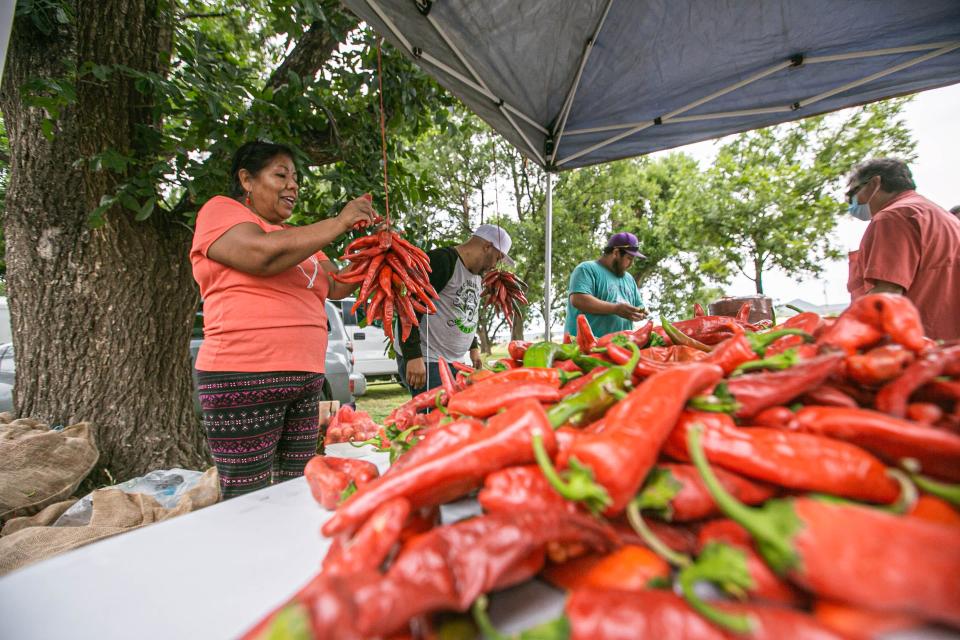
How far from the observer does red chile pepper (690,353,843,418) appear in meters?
1.02

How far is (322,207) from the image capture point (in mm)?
4414

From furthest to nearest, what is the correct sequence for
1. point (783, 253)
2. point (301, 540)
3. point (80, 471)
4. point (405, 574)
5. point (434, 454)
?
point (783, 253) < point (80, 471) < point (301, 540) < point (434, 454) < point (405, 574)

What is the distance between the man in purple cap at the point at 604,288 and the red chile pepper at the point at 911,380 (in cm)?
354

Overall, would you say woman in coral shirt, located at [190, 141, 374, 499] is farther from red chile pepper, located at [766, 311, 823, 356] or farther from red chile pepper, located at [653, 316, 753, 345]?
red chile pepper, located at [766, 311, 823, 356]

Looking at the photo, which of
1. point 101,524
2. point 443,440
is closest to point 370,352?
point 101,524

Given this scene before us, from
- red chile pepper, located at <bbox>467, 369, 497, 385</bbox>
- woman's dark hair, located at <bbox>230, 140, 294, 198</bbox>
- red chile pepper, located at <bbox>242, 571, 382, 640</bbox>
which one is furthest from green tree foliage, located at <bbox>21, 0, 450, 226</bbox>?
red chile pepper, located at <bbox>242, 571, 382, 640</bbox>

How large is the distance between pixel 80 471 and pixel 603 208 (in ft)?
55.1

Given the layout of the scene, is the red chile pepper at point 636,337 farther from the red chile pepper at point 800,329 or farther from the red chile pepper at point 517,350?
the red chile pepper at point 800,329

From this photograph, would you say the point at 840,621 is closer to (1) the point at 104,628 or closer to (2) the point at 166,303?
(1) the point at 104,628

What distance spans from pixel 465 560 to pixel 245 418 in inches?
78.6

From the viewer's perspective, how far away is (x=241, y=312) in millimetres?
2303

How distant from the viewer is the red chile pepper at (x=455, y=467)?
956 millimetres

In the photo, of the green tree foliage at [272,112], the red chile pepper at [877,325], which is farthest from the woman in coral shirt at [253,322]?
the red chile pepper at [877,325]

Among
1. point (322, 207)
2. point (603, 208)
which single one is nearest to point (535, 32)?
point (322, 207)
